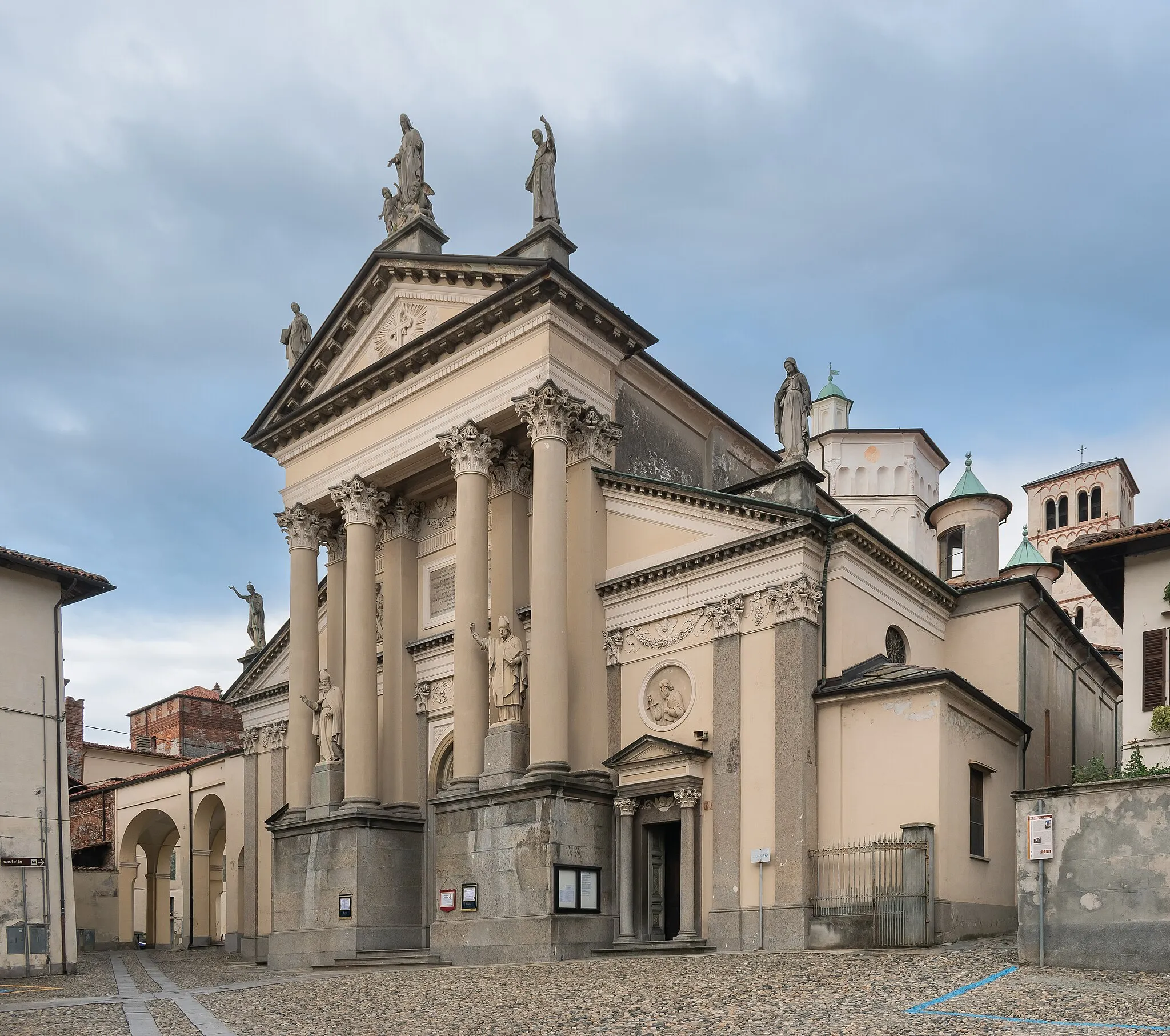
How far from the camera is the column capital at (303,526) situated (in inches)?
1293

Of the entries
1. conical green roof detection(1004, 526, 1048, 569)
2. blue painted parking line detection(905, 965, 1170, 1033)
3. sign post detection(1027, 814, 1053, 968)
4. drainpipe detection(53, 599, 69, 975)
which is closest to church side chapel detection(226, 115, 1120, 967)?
sign post detection(1027, 814, 1053, 968)

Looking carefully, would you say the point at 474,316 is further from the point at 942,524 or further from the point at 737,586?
the point at 942,524

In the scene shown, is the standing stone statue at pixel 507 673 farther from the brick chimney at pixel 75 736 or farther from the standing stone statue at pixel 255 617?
the brick chimney at pixel 75 736

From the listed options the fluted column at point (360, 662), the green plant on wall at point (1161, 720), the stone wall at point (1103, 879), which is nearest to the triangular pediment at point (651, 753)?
the fluted column at point (360, 662)

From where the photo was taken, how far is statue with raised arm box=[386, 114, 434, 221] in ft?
104

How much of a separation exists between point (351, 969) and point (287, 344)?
16.8 metres

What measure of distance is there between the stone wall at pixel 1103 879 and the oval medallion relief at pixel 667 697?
9.07 meters

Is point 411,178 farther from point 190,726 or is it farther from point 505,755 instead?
point 190,726

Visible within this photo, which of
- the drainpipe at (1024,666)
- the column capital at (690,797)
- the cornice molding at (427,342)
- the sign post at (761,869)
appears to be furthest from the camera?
the drainpipe at (1024,666)

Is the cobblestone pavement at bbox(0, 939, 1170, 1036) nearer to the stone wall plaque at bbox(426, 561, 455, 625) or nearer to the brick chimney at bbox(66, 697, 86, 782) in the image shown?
the stone wall plaque at bbox(426, 561, 455, 625)

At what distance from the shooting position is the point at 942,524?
3709 cm

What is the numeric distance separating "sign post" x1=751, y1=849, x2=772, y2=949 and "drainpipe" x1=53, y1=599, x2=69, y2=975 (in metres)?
17.1

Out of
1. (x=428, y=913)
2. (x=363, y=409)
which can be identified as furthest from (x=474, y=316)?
(x=428, y=913)

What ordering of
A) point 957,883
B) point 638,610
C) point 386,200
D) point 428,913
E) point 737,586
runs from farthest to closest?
1. point 386,200
2. point 428,913
3. point 638,610
4. point 737,586
5. point 957,883
